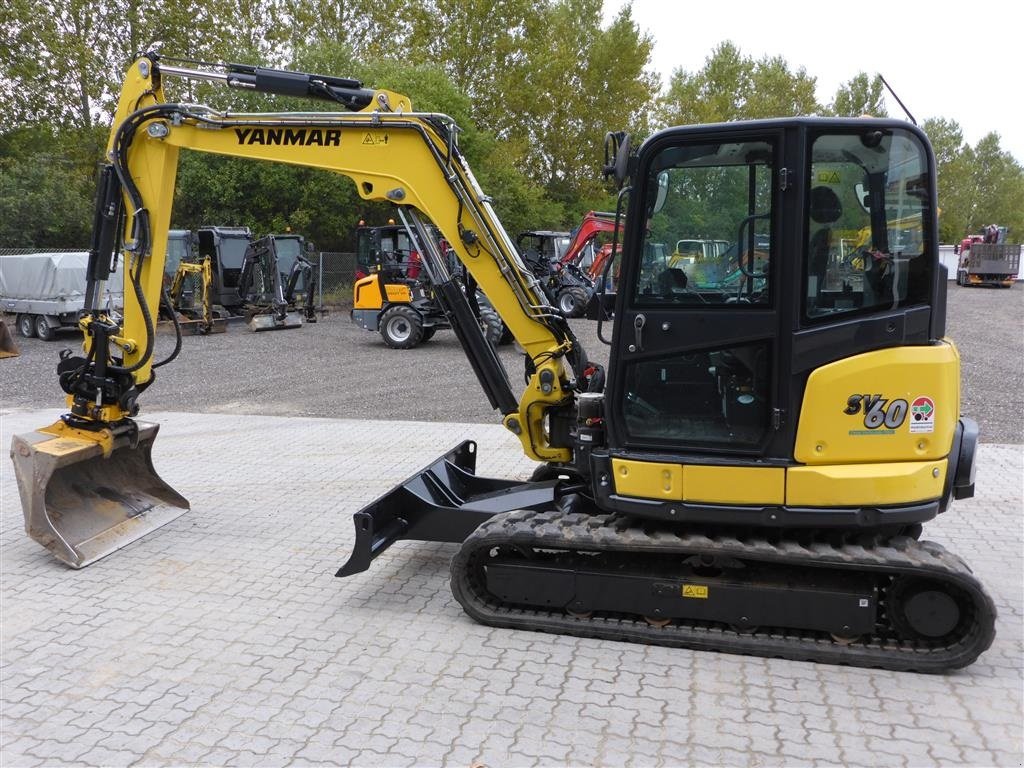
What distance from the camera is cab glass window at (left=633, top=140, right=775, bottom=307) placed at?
4.26m

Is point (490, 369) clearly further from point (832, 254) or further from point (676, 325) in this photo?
point (832, 254)

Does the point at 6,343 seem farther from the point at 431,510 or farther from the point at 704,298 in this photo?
the point at 704,298

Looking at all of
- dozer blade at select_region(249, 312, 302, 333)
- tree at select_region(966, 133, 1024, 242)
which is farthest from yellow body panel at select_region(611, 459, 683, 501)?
tree at select_region(966, 133, 1024, 242)

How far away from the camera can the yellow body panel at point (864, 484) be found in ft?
13.8

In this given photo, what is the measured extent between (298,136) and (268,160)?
12.2 inches

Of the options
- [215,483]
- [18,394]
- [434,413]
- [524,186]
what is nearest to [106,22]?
[524,186]

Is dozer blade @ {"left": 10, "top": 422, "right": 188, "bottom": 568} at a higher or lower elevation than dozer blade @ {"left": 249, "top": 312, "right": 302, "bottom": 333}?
lower

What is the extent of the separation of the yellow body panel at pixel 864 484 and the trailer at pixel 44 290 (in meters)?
17.2

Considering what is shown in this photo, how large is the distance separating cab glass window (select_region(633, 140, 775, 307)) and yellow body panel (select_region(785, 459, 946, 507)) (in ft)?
2.99

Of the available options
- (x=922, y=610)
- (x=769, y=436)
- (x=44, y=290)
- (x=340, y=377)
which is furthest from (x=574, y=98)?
(x=922, y=610)

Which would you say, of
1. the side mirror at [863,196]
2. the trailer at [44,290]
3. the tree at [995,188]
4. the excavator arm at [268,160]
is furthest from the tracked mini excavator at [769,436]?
the tree at [995,188]

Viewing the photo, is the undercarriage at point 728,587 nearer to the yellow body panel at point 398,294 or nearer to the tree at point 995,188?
the yellow body panel at point 398,294

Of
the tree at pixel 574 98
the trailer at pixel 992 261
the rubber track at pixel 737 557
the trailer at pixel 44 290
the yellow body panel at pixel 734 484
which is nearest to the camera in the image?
the rubber track at pixel 737 557

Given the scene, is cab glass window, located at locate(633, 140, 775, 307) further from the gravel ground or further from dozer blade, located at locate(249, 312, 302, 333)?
dozer blade, located at locate(249, 312, 302, 333)
